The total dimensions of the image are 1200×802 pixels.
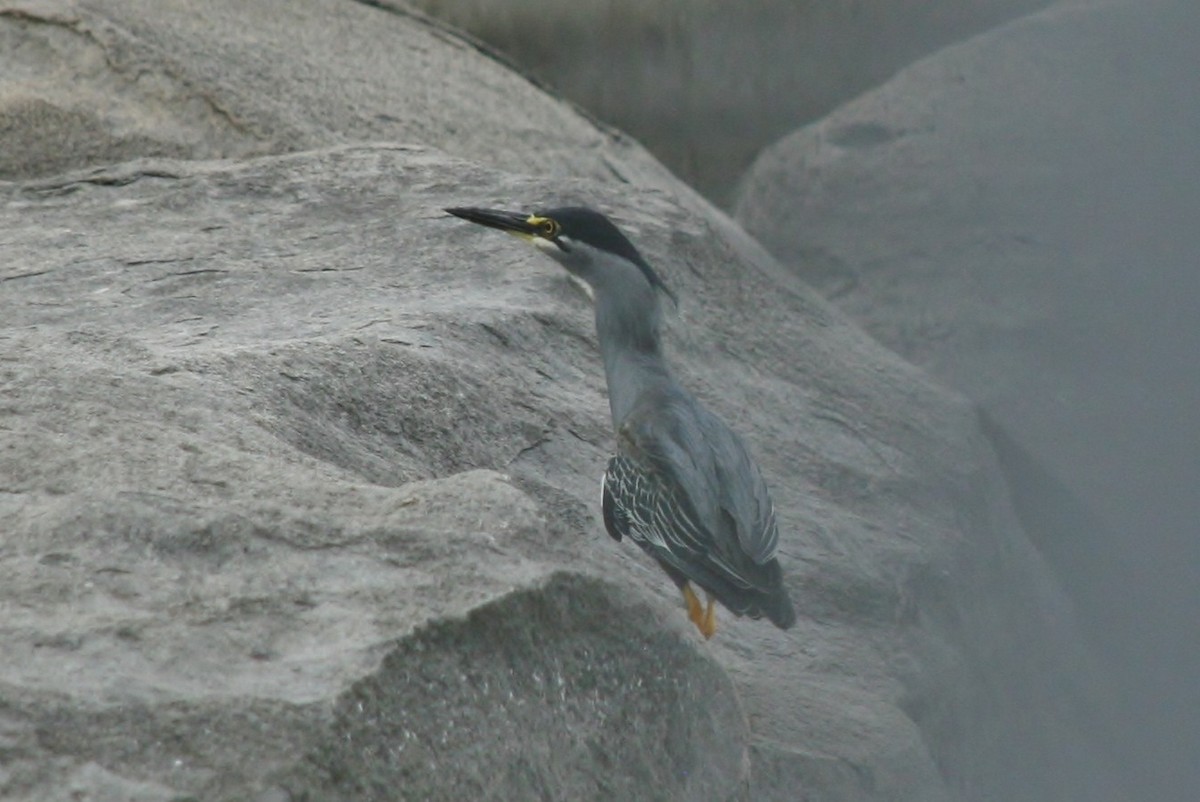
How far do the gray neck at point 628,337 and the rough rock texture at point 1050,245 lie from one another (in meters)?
1.20

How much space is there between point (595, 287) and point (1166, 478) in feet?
4.89

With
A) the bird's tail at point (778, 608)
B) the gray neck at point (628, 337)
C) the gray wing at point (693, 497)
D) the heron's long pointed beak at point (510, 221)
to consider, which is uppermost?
the heron's long pointed beak at point (510, 221)

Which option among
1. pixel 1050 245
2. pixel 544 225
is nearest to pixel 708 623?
pixel 544 225

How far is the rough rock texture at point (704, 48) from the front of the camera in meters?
8.00

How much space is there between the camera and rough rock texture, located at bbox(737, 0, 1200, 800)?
169 inches

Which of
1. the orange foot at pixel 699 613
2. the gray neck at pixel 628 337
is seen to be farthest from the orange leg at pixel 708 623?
the gray neck at pixel 628 337

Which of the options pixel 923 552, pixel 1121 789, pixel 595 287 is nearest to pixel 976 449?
pixel 923 552

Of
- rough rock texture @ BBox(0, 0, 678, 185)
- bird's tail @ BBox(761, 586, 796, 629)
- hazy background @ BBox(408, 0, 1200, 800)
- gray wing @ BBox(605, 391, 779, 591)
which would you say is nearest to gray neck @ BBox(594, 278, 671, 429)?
A: gray wing @ BBox(605, 391, 779, 591)

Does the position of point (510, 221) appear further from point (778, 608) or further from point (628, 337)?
point (778, 608)

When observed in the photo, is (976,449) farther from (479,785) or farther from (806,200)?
(479,785)

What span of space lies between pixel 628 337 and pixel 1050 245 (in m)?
3.29

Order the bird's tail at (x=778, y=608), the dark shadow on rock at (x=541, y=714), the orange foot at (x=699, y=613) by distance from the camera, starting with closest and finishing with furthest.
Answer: the dark shadow on rock at (x=541, y=714) → the bird's tail at (x=778, y=608) → the orange foot at (x=699, y=613)

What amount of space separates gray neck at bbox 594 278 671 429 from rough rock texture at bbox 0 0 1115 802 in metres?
0.23

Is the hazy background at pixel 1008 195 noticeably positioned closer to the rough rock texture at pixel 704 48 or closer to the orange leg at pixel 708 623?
the rough rock texture at pixel 704 48
